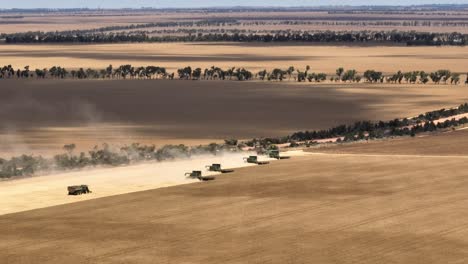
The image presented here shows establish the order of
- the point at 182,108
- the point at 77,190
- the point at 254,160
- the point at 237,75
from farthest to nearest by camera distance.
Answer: the point at 237,75 < the point at 182,108 < the point at 254,160 < the point at 77,190

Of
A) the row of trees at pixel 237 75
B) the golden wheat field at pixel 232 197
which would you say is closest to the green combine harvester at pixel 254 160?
the golden wheat field at pixel 232 197

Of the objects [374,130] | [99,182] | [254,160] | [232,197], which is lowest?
[374,130]

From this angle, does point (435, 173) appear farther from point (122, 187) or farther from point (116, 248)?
point (116, 248)

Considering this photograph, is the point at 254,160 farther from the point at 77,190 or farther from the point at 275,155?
the point at 77,190

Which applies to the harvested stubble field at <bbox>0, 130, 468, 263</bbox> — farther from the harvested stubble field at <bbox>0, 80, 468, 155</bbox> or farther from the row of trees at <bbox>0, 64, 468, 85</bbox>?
the row of trees at <bbox>0, 64, 468, 85</bbox>

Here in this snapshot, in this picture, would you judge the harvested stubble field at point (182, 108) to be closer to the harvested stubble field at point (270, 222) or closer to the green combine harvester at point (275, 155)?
the green combine harvester at point (275, 155)

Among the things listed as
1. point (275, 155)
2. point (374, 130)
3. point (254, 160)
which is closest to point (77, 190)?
point (254, 160)
